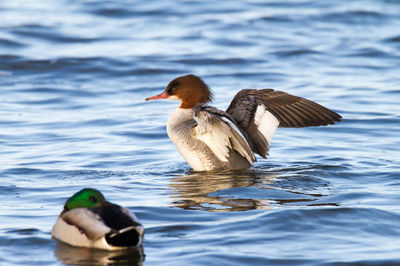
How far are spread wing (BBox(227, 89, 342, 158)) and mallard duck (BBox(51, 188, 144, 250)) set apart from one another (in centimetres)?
289

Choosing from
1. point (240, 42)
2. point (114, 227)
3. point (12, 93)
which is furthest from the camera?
point (240, 42)

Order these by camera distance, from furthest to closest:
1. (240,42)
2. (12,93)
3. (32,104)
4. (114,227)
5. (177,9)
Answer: (177,9) → (240,42) → (12,93) → (32,104) → (114,227)

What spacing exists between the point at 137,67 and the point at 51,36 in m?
3.24

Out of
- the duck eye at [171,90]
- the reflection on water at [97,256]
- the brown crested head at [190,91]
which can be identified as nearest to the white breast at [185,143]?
the brown crested head at [190,91]

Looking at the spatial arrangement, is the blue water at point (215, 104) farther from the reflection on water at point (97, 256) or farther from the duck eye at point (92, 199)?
the duck eye at point (92, 199)

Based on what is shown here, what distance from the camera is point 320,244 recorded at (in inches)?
207

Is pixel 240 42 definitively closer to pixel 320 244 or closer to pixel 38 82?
pixel 38 82

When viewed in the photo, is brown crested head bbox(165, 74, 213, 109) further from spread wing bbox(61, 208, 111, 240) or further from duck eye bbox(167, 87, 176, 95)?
spread wing bbox(61, 208, 111, 240)

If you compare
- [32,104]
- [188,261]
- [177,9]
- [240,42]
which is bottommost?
[188,261]

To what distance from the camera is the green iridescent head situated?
17.1ft

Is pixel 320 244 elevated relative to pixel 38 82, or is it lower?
lower

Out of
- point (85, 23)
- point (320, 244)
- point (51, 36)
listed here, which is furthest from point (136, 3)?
point (320, 244)

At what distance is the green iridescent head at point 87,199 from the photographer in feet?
17.1

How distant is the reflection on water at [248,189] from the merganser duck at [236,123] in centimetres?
18
